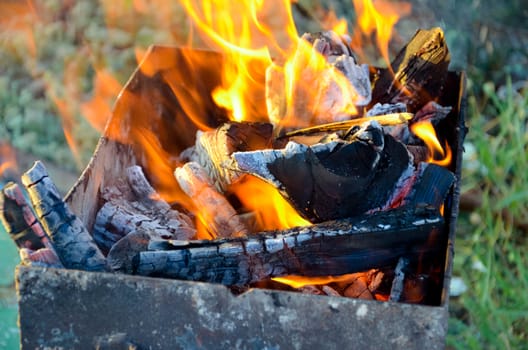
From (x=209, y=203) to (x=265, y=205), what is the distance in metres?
0.16

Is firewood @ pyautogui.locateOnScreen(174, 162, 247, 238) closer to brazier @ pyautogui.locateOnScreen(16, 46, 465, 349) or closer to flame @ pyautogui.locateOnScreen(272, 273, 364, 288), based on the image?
flame @ pyautogui.locateOnScreen(272, 273, 364, 288)

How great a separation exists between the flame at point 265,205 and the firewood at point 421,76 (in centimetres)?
63

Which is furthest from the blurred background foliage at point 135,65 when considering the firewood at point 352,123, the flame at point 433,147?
the firewood at point 352,123

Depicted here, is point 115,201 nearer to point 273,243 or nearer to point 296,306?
point 273,243

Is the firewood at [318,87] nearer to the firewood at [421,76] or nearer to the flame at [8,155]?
the firewood at [421,76]

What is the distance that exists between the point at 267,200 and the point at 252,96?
680 mm

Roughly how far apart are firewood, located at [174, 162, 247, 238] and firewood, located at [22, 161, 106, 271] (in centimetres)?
41

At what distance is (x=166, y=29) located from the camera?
4023 mm

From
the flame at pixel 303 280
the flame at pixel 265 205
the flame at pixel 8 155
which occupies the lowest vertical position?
the flame at pixel 8 155

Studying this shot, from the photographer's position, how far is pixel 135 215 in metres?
1.91

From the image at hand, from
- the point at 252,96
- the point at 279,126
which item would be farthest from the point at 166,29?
the point at 279,126

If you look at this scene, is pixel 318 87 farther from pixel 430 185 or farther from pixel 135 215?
pixel 135 215

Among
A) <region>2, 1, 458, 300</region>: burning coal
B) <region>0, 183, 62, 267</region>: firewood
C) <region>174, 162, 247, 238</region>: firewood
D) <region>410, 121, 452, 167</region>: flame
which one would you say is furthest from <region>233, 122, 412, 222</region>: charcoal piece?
<region>0, 183, 62, 267</region>: firewood

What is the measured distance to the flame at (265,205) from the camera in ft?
6.00
